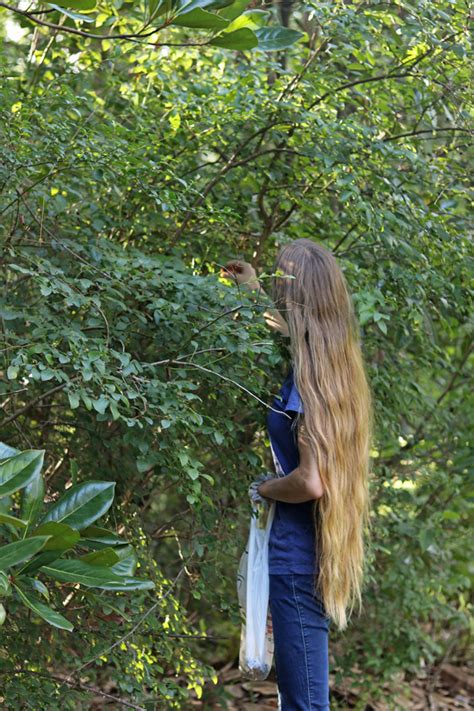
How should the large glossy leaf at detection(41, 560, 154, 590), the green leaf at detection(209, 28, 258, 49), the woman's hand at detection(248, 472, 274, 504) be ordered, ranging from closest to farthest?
the large glossy leaf at detection(41, 560, 154, 590)
the green leaf at detection(209, 28, 258, 49)
the woman's hand at detection(248, 472, 274, 504)

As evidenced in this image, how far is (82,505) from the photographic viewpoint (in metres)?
2.40

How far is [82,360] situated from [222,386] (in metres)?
0.61

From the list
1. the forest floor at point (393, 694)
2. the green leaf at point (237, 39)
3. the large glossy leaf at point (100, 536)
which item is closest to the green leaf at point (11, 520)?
the large glossy leaf at point (100, 536)

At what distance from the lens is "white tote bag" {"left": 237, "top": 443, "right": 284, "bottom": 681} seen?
304 centimetres

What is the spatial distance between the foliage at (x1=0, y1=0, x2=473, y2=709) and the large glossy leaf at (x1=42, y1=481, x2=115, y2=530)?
0.56 ft

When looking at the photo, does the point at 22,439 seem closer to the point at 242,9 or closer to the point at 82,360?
the point at 82,360

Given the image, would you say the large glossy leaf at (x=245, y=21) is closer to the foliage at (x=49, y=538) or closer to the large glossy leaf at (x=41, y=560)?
the foliage at (x=49, y=538)

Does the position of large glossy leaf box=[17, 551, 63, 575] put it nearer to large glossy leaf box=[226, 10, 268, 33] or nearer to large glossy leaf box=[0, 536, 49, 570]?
large glossy leaf box=[0, 536, 49, 570]

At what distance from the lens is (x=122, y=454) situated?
344 cm

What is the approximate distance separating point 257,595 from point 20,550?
115cm

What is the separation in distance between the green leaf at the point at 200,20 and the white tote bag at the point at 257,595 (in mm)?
1344

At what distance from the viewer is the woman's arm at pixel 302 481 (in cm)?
290

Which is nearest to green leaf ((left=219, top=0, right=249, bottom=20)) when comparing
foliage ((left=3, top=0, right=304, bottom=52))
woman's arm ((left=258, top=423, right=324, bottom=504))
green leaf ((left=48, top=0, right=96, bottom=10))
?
foliage ((left=3, top=0, right=304, bottom=52))

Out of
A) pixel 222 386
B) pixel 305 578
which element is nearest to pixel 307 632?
pixel 305 578
